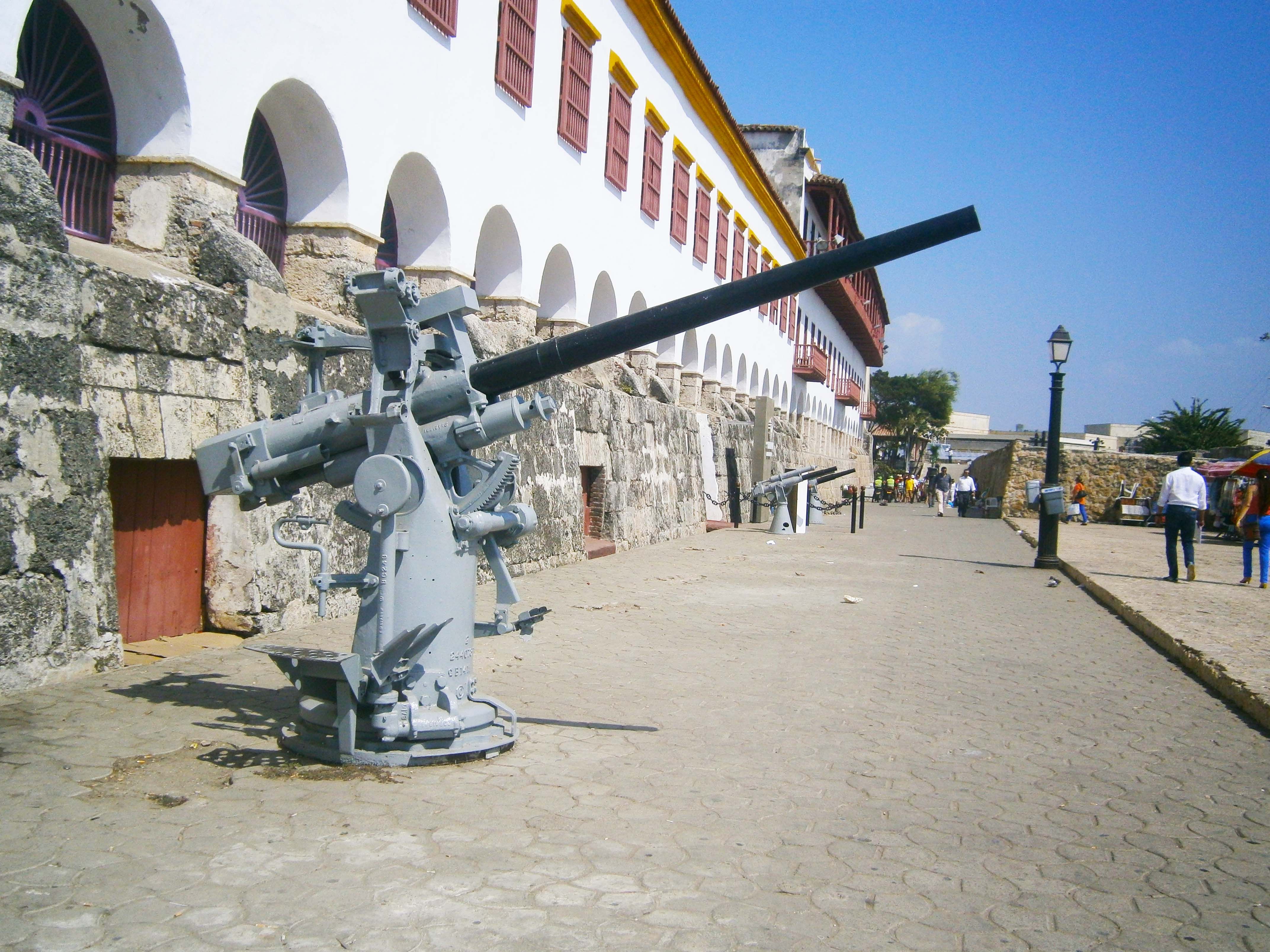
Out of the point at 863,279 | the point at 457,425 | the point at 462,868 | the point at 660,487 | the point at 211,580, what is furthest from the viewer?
the point at 863,279

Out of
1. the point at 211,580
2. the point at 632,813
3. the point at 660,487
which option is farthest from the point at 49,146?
the point at 660,487

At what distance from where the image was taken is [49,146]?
728 cm

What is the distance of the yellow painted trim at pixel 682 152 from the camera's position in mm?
20703

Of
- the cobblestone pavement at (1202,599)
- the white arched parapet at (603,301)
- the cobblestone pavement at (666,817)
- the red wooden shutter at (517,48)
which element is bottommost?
the cobblestone pavement at (666,817)

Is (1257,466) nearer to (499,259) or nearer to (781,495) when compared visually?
(781,495)

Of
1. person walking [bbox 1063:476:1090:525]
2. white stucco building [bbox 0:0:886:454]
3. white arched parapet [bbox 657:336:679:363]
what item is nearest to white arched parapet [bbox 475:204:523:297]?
white stucco building [bbox 0:0:886:454]

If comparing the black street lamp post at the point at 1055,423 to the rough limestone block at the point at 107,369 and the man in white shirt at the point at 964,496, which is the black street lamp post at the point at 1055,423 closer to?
the rough limestone block at the point at 107,369

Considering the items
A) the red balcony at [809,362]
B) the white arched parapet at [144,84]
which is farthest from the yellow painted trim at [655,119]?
the red balcony at [809,362]

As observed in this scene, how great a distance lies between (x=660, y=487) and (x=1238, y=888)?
1412 centimetres

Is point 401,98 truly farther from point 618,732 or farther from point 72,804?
point 72,804

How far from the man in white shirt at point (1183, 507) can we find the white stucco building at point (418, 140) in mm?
8286

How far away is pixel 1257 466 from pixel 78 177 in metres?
16.3

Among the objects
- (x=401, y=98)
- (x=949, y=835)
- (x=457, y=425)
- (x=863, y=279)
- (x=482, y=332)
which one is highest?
(x=863, y=279)

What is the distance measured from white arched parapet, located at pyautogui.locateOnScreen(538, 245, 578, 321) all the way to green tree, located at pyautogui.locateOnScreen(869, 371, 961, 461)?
70321 millimetres
